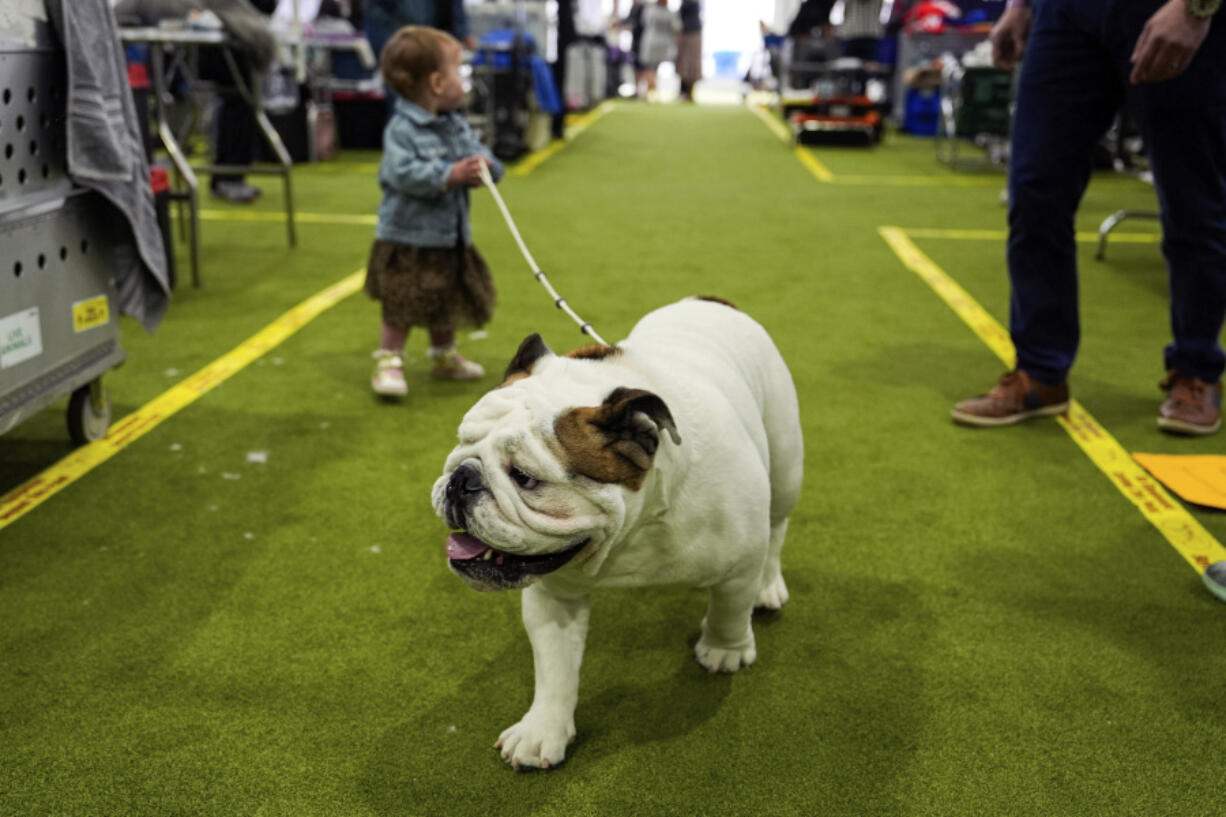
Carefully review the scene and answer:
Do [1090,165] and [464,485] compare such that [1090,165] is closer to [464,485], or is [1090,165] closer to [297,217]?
[464,485]

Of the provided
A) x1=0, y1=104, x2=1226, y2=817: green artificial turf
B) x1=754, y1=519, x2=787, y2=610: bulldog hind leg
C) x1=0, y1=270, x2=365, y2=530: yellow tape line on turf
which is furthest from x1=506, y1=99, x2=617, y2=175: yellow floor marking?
x1=754, y1=519, x2=787, y2=610: bulldog hind leg

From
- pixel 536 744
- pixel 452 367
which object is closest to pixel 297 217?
pixel 452 367

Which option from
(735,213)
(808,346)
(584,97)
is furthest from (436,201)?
(584,97)

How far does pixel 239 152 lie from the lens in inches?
287

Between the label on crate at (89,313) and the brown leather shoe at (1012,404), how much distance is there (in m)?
2.52

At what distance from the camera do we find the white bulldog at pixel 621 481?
1.45 m

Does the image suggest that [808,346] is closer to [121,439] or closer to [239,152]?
[121,439]

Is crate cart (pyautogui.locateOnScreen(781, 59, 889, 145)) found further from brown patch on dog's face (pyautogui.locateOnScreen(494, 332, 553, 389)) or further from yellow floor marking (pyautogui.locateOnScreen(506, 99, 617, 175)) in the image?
brown patch on dog's face (pyautogui.locateOnScreen(494, 332, 553, 389))

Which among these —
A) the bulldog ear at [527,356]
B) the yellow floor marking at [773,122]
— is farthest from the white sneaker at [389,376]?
the yellow floor marking at [773,122]

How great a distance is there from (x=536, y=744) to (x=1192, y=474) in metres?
2.16

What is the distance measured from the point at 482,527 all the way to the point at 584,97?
1580 centimetres

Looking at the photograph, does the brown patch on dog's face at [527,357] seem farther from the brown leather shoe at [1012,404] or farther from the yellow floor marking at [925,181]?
the yellow floor marking at [925,181]

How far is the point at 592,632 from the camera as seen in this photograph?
88.3 inches

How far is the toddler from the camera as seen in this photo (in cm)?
341
